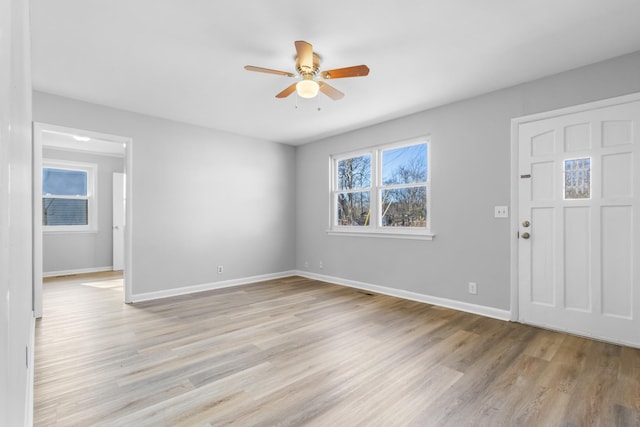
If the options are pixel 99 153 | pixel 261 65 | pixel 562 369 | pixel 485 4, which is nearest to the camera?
pixel 485 4

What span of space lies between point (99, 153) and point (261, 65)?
17.8ft

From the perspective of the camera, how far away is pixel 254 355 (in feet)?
8.36

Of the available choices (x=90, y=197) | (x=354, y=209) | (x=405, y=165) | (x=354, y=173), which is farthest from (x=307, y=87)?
(x=90, y=197)

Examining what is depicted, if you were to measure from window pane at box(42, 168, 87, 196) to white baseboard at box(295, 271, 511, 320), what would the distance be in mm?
5170

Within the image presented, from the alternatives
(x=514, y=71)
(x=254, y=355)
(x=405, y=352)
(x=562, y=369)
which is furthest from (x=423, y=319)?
(x=514, y=71)

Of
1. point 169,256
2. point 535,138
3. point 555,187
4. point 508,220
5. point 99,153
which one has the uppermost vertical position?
point 99,153

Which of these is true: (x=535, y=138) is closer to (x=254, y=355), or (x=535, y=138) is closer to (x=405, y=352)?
(x=405, y=352)

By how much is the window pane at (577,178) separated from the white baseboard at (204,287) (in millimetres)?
4408

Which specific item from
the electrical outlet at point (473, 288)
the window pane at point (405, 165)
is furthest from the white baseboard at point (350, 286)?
the window pane at point (405, 165)

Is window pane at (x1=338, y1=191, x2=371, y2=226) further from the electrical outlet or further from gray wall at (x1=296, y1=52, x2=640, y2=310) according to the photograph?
the electrical outlet

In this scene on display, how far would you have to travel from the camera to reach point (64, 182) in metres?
6.31

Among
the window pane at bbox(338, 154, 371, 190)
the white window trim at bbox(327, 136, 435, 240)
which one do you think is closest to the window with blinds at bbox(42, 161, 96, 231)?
the white window trim at bbox(327, 136, 435, 240)

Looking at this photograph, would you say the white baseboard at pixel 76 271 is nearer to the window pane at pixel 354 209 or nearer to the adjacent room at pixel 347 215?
the adjacent room at pixel 347 215

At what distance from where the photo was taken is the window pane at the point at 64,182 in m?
6.12
